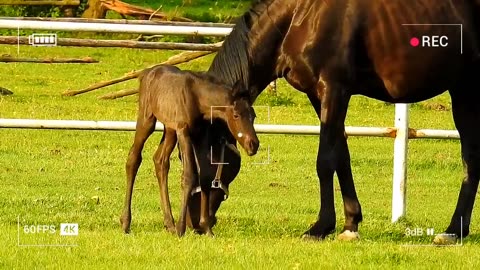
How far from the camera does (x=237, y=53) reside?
27.2ft

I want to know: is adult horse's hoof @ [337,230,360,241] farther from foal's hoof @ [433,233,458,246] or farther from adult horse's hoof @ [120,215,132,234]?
adult horse's hoof @ [120,215,132,234]

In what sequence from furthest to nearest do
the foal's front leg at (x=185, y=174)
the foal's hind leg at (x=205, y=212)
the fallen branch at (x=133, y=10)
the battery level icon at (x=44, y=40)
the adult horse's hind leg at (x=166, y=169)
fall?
the fallen branch at (x=133, y=10)
the battery level icon at (x=44, y=40)
the adult horse's hind leg at (x=166, y=169)
the foal's hind leg at (x=205, y=212)
the foal's front leg at (x=185, y=174)

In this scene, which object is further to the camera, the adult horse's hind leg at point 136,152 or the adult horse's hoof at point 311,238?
the adult horse's hind leg at point 136,152

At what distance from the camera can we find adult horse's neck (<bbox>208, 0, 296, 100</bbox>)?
27.3 ft

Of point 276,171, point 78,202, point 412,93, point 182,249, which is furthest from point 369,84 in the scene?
point 276,171

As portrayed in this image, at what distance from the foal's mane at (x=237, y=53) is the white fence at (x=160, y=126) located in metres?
1.15

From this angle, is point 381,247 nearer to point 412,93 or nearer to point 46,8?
point 412,93

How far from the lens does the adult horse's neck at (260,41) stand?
8.34 m

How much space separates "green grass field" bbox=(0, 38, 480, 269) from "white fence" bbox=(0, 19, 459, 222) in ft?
1.31

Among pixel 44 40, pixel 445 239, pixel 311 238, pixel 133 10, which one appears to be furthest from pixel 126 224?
pixel 133 10

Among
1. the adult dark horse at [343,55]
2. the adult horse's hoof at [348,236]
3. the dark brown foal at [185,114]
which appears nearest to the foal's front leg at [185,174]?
the dark brown foal at [185,114]

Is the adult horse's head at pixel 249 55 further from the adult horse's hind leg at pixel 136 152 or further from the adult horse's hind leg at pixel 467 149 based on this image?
the adult horse's hind leg at pixel 467 149

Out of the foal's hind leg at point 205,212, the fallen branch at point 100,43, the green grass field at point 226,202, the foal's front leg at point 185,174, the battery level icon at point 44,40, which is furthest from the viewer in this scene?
the fallen branch at point 100,43

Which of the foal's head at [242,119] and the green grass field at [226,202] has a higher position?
the foal's head at [242,119]
